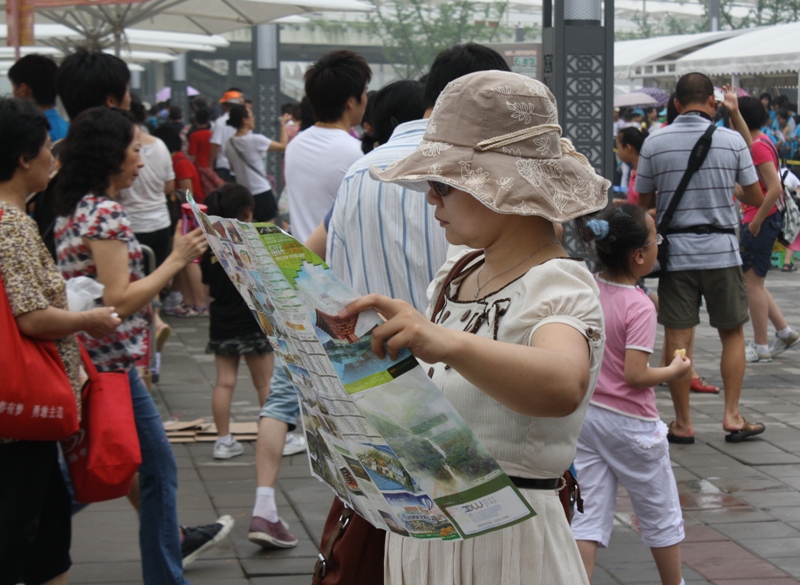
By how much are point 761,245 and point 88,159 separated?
232 inches

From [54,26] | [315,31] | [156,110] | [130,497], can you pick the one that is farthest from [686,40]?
[130,497]

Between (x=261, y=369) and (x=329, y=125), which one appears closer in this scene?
(x=329, y=125)

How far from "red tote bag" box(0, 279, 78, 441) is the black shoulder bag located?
13.2 feet

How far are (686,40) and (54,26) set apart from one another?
15809 mm

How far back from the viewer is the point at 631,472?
3738mm

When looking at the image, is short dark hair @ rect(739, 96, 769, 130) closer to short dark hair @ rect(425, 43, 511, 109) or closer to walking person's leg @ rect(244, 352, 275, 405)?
walking person's leg @ rect(244, 352, 275, 405)

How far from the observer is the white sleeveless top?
188 centimetres

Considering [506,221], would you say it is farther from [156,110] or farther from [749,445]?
[156,110]

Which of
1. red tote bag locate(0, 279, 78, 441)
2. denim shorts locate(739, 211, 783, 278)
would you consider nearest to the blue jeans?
red tote bag locate(0, 279, 78, 441)

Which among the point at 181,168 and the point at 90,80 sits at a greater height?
the point at 90,80

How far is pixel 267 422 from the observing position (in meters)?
4.52

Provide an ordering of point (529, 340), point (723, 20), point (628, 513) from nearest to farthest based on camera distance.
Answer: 1. point (529, 340)
2. point (628, 513)
3. point (723, 20)

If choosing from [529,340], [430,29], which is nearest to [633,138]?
[529,340]

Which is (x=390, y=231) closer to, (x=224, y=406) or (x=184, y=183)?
(x=224, y=406)
